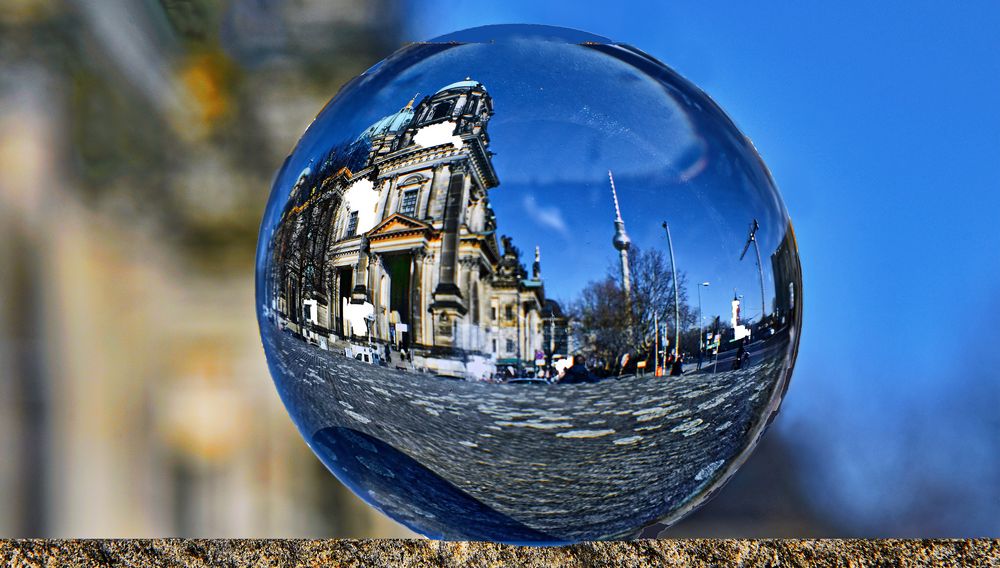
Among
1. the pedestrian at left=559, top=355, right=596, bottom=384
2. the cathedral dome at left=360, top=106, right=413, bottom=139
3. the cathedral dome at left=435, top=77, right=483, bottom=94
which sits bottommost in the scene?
the pedestrian at left=559, top=355, right=596, bottom=384

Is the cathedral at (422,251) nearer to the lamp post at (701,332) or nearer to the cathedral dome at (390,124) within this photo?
the cathedral dome at (390,124)

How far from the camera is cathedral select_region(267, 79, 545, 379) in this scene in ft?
1.91

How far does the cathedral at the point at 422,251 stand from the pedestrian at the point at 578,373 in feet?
0.09

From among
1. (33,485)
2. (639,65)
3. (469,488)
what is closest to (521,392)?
(469,488)

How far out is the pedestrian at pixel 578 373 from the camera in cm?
58

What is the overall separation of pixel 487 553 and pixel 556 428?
50 centimetres

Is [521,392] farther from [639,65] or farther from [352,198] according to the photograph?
[639,65]

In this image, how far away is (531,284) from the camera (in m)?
0.57

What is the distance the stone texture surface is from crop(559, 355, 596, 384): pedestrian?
497 mm

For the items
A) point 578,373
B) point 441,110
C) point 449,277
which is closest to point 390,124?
point 441,110

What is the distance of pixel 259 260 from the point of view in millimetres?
773

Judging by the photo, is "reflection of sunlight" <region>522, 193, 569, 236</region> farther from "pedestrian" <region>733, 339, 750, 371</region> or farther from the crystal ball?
"pedestrian" <region>733, 339, 750, 371</region>

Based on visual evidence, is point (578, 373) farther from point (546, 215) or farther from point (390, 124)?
point (390, 124)

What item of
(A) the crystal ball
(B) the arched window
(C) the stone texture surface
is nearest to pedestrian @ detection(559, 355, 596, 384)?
(A) the crystal ball
